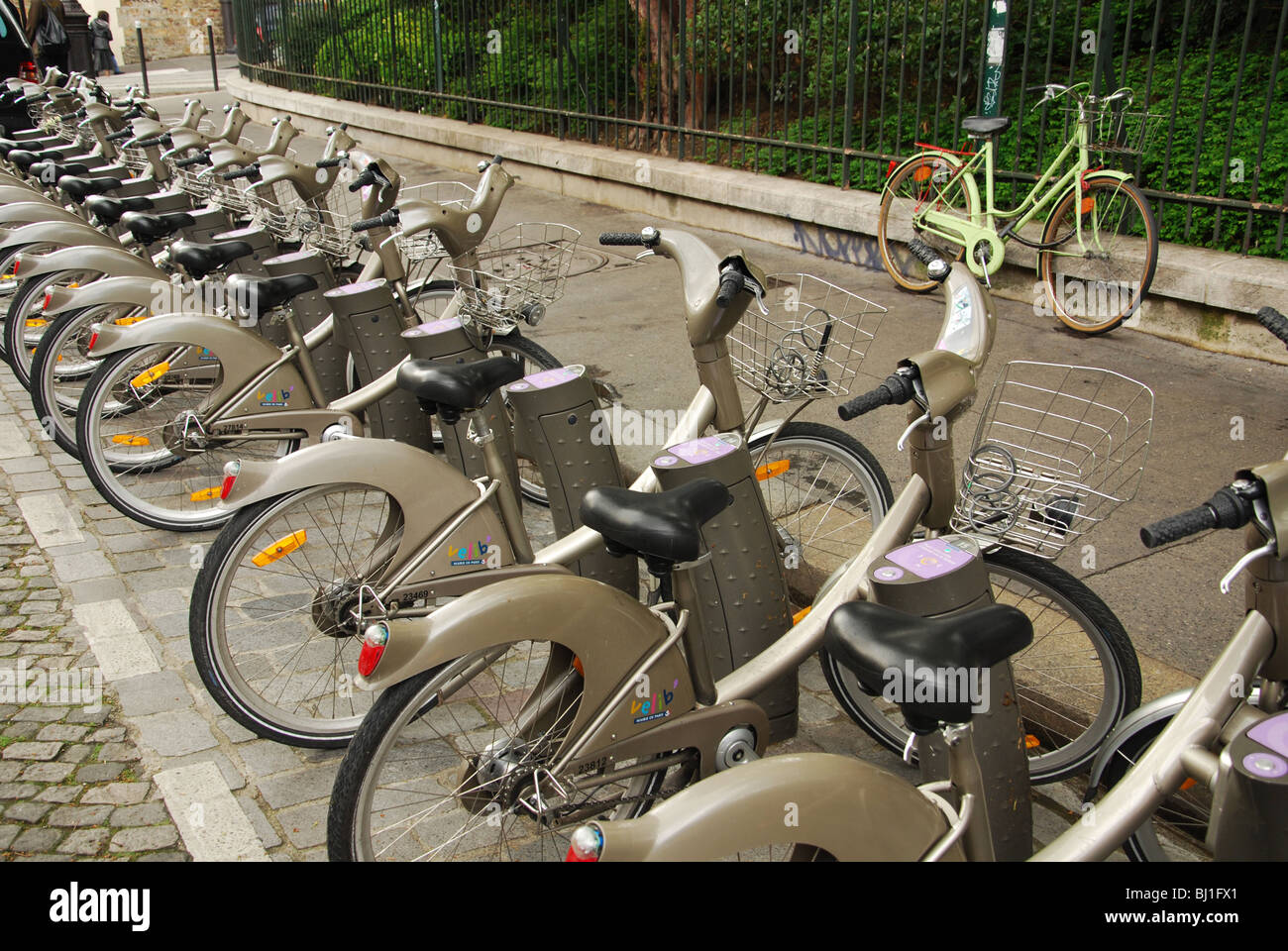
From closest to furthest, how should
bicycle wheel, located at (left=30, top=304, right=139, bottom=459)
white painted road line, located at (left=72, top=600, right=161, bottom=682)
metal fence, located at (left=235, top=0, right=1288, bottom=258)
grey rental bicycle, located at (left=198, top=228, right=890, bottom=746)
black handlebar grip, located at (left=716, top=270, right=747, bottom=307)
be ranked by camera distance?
grey rental bicycle, located at (left=198, top=228, right=890, bottom=746), black handlebar grip, located at (left=716, top=270, right=747, bottom=307), white painted road line, located at (left=72, top=600, right=161, bottom=682), bicycle wheel, located at (left=30, top=304, right=139, bottom=459), metal fence, located at (left=235, top=0, right=1288, bottom=258)

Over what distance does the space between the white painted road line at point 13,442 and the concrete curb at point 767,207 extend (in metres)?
5.11

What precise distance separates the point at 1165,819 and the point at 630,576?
163 cm

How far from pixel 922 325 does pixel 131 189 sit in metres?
4.77

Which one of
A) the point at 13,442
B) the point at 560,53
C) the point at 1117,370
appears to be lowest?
the point at 13,442

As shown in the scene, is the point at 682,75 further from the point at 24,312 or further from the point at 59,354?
the point at 59,354

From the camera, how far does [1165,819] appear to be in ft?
8.89

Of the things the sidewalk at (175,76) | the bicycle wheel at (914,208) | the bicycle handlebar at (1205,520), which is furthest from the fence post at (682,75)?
the sidewalk at (175,76)

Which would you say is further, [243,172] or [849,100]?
[849,100]

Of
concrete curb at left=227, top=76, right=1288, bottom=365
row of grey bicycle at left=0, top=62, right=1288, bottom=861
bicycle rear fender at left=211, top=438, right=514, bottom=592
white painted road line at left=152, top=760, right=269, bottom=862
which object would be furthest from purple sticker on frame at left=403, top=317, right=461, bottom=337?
concrete curb at left=227, top=76, right=1288, bottom=365

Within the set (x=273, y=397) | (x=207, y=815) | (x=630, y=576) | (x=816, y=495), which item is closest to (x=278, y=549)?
(x=207, y=815)

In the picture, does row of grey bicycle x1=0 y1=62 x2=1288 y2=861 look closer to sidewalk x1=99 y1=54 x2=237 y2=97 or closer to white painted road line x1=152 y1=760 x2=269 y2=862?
white painted road line x1=152 y1=760 x2=269 y2=862

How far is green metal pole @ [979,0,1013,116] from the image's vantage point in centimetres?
698

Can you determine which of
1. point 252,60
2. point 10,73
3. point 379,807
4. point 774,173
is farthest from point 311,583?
point 252,60
